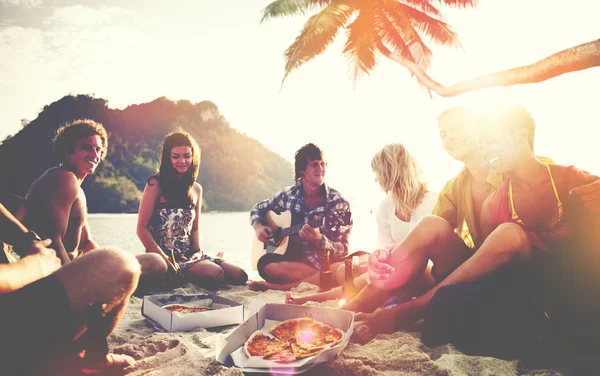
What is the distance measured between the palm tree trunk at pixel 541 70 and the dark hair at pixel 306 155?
1829 mm

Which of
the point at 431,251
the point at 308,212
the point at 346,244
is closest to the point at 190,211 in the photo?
the point at 308,212

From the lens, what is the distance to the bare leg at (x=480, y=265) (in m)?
2.21

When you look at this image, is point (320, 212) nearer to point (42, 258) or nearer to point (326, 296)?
point (326, 296)

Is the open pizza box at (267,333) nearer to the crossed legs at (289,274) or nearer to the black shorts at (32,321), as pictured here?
the black shorts at (32,321)

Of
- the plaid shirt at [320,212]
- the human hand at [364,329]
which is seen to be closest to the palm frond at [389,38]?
the plaid shirt at [320,212]

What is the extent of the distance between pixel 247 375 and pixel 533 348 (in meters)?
1.55

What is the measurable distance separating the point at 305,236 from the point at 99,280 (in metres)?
2.97

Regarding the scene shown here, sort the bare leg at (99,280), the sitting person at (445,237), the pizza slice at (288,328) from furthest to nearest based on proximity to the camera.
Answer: the sitting person at (445,237) < the pizza slice at (288,328) < the bare leg at (99,280)

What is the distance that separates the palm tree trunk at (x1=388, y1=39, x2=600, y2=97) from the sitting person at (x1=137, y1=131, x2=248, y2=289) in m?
3.45

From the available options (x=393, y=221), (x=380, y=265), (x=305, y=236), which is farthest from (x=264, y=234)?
(x=380, y=265)

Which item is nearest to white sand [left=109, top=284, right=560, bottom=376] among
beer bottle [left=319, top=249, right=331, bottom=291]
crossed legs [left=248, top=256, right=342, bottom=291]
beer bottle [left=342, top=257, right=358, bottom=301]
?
beer bottle [left=342, top=257, right=358, bottom=301]

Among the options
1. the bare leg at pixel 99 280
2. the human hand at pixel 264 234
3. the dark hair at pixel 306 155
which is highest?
the dark hair at pixel 306 155

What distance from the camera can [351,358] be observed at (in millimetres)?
2186

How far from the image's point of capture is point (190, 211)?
493 centimetres
